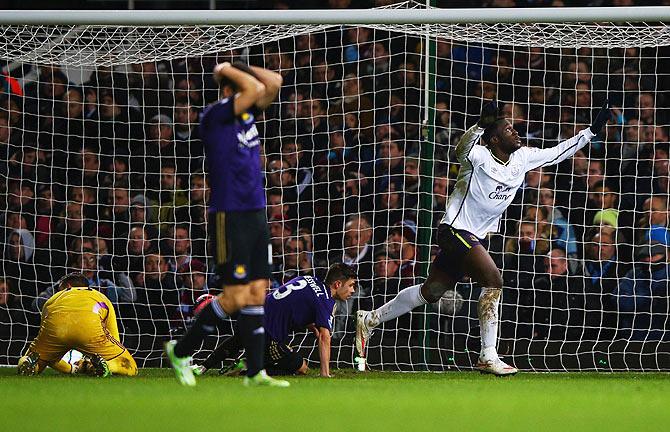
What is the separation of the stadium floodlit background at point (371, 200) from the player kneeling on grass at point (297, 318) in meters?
2.00

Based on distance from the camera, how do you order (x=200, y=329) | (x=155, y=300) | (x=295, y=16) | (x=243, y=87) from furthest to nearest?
(x=155, y=300)
(x=295, y=16)
(x=200, y=329)
(x=243, y=87)

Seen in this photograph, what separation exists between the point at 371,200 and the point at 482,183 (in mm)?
2856

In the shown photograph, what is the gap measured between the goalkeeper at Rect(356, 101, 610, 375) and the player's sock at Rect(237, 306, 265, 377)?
3.35 metres

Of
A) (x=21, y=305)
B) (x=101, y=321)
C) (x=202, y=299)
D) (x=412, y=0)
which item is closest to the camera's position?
(x=101, y=321)

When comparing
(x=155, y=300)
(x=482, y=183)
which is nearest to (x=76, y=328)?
(x=155, y=300)

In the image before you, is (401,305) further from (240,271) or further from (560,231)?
(240,271)

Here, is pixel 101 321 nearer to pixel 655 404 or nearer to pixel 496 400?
pixel 496 400

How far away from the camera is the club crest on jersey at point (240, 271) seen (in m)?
7.78

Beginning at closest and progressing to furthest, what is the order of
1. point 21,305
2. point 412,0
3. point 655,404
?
1. point 655,404
2. point 412,0
3. point 21,305

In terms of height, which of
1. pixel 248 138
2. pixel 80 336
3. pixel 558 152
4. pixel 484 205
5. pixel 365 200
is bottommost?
pixel 80 336

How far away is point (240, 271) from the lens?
25.5 feet

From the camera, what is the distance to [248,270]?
7.82 meters

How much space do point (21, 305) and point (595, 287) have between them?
20.3 ft

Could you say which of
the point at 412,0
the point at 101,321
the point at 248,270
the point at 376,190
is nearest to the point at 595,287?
the point at 376,190
